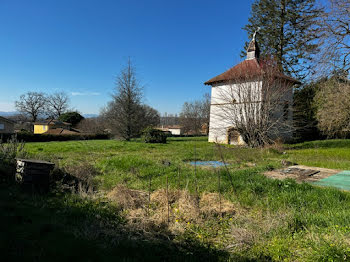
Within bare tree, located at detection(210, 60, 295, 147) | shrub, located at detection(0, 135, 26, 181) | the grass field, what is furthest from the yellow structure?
the grass field

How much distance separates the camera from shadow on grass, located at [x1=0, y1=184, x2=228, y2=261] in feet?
7.84

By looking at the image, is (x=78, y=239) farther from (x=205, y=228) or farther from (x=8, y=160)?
(x=8, y=160)

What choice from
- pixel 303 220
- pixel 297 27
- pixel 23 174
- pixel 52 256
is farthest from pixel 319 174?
pixel 297 27

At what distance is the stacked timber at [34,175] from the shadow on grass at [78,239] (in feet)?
2.83

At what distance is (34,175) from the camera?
4.95m

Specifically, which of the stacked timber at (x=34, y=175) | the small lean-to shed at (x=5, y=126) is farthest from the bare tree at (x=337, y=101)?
the small lean-to shed at (x=5, y=126)

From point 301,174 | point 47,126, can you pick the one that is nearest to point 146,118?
point 47,126

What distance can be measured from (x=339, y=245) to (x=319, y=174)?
4935 mm

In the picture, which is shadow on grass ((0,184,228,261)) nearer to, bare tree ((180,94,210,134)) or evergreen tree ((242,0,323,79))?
evergreen tree ((242,0,323,79))

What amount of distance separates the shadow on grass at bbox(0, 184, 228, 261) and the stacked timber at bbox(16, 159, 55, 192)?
86 centimetres

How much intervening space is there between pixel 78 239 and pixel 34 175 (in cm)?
298

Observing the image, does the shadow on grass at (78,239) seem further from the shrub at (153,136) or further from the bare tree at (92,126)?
the bare tree at (92,126)

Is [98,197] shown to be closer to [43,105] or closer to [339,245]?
[339,245]

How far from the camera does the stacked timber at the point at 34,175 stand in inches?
192
